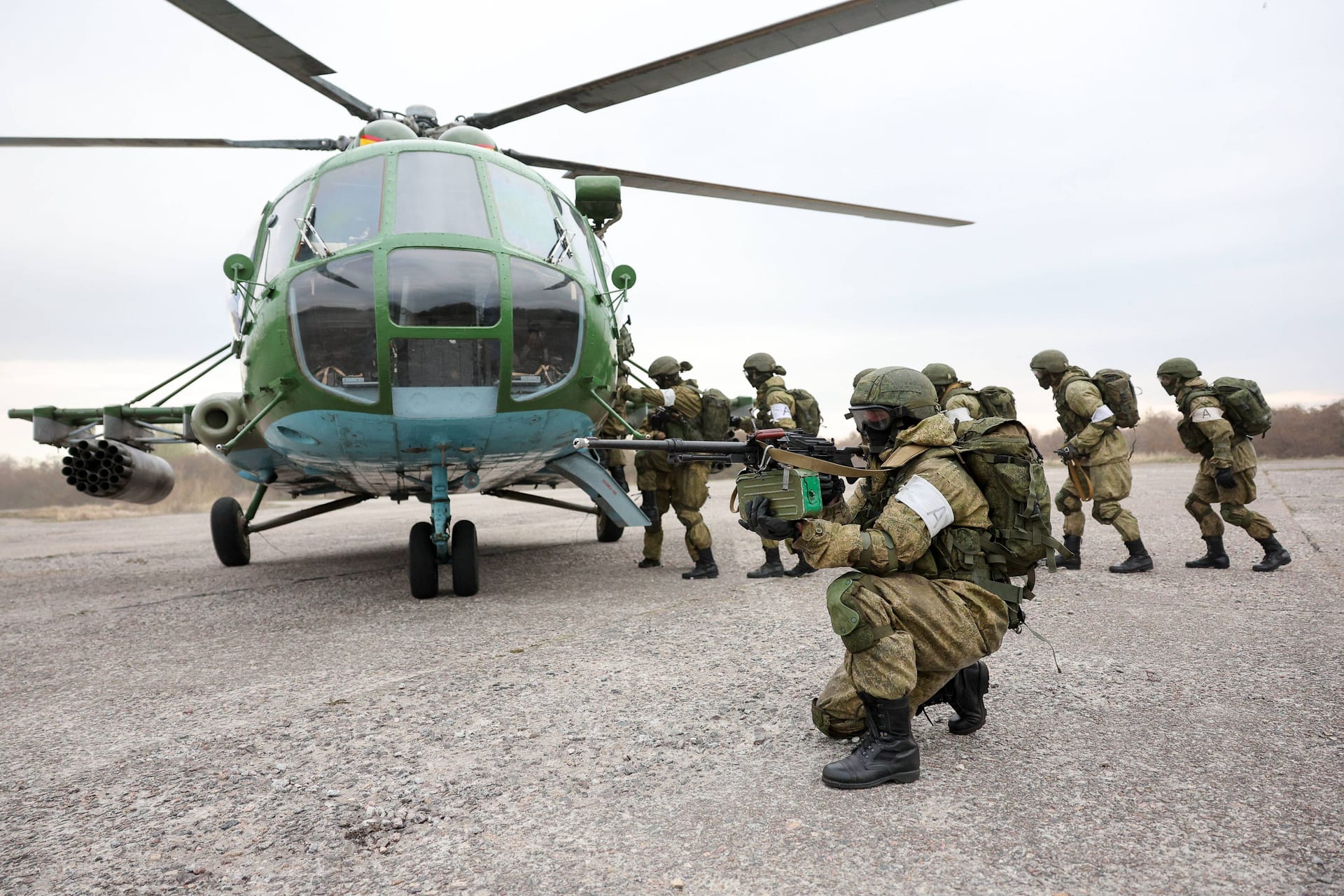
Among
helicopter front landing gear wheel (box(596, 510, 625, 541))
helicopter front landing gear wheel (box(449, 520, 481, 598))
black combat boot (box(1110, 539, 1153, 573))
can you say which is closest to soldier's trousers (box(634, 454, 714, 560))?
helicopter front landing gear wheel (box(449, 520, 481, 598))

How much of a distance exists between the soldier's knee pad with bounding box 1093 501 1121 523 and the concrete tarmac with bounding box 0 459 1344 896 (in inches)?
29.8

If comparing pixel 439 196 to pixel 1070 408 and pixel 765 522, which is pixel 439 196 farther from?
pixel 1070 408

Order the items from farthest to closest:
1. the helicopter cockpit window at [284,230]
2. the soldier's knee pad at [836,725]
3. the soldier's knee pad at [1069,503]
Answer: the soldier's knee pad at [1069,503] → the helicopter cockpit window at [284,230] → the soldier's knee pad at [836,725]

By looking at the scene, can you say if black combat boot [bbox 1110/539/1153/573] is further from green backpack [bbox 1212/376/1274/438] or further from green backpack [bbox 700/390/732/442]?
green backpack [bbox 700/390/732/442]

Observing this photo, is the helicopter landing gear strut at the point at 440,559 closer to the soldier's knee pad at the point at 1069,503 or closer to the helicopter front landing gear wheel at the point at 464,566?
the helicopter front landing gear wheel at the point at 464,566

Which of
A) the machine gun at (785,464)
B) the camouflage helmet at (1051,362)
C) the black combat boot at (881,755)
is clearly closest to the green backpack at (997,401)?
the camouflage helmet at (1051,362)

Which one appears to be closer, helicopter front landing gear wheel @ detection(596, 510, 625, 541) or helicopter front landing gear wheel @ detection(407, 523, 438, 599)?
helicopter front landing gear wheel @ detection(407, 523, 438, 599)

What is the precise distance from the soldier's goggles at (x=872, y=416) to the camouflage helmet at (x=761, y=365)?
13.4ft

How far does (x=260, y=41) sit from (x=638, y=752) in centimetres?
493

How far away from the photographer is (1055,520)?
35.3 feet

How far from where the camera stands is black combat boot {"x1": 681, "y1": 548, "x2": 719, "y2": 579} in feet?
21.7

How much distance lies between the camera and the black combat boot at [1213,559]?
253 inches

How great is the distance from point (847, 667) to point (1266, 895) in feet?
3.86

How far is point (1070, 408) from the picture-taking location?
6.67 meters
